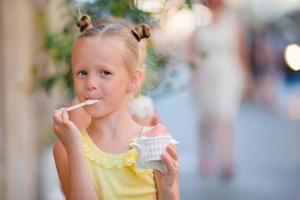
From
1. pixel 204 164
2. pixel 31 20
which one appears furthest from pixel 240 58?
pixel 31 20

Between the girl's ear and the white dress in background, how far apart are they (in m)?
4.37

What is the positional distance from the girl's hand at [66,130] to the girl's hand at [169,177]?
243 mm

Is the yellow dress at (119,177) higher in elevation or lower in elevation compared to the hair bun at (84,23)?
lower

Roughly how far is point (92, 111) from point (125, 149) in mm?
146

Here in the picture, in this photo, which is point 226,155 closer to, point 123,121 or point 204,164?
point 204,164

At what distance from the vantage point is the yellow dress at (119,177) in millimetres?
2207

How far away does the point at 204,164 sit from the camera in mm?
7559

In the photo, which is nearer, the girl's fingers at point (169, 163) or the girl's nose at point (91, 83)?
the girl's fingers at point (169, 163)

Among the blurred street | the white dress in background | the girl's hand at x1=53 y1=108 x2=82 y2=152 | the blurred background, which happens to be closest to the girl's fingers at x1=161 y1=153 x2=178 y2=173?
the girl's hand at x1=53 y1=108 x2=82 y2=152

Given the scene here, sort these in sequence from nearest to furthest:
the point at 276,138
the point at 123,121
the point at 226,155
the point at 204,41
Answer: the point at 123,121 → the point at 204,41 → the point at 226,155 → the point at 276,138

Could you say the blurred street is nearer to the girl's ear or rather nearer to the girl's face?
the girl's ear

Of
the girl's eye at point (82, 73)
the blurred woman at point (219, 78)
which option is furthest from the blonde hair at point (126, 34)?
the blurred woman at point (219, 78)

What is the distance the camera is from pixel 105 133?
2281 mm

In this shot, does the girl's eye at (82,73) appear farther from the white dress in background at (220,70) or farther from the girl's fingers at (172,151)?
the white dress in background at (220,70)
